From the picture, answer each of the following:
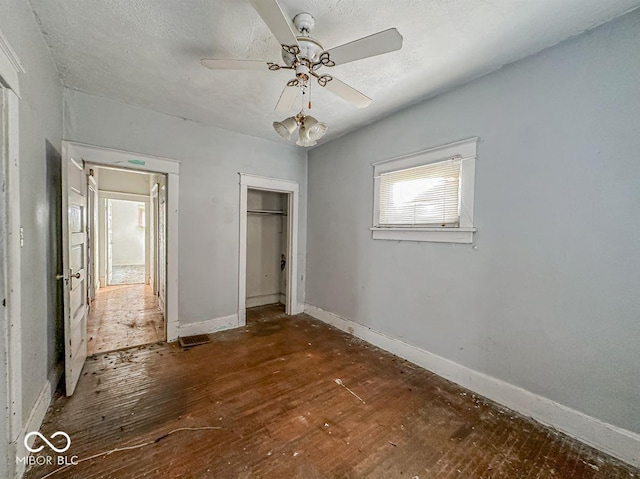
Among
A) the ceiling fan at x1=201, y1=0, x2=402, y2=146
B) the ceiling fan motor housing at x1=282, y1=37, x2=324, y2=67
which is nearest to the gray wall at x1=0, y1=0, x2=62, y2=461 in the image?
the ceiling fan at x1=201, y1=0, x2=402, y2=146

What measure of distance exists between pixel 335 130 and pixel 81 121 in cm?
271

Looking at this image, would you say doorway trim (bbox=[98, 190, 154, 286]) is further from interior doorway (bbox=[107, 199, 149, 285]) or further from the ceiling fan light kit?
the ceiling fan light kit

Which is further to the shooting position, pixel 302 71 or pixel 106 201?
pixel 106 201

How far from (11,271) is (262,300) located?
3571 mm

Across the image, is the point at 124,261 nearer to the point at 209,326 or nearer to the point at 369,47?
the point at 209,326

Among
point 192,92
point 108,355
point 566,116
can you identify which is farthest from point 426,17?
point 108,355

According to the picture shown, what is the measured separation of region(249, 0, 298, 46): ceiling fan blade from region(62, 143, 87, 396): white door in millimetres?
1931

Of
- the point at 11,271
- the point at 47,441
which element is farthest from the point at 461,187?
the point at 47,441

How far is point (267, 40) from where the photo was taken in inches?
71.6

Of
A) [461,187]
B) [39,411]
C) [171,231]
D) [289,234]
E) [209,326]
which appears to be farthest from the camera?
[289,234]

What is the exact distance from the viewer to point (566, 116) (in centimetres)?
178

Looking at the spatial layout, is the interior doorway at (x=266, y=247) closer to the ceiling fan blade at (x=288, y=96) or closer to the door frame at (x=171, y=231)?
the door frame at (x=171, y=231)

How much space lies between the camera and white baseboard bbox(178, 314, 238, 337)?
323 centimetres

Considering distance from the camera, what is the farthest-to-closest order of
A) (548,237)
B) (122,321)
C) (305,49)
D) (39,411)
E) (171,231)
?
(122,321) < (171,231) < (548,237) < (39,411) < (305,49)
